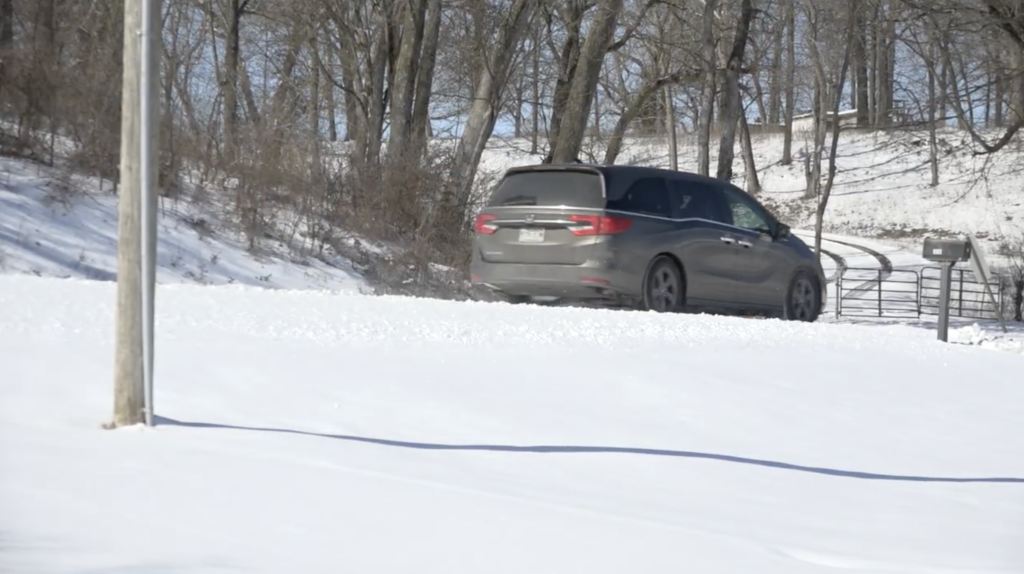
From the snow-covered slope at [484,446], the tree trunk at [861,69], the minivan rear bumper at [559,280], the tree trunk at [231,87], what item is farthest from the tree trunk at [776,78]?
the snow-covered slope at [484,446]

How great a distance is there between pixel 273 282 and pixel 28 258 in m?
3.57

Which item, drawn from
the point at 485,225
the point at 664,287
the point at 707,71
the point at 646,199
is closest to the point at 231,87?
the point at 707,71

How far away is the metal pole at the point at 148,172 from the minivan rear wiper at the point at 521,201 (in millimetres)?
7694

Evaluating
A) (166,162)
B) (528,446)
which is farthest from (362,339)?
(166,162)

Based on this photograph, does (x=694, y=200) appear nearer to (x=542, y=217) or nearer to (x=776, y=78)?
(x=542, y=217)

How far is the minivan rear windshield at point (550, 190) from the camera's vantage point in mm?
13500

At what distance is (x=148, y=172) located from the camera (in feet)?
20.9

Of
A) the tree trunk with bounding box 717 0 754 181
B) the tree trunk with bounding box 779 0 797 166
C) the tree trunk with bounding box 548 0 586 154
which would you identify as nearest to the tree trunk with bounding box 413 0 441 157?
the tree trunk with bounding box 548 0 586 154

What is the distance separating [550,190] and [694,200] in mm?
1828

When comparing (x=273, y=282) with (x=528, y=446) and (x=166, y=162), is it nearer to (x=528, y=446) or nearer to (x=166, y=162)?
(x=166, y=162)

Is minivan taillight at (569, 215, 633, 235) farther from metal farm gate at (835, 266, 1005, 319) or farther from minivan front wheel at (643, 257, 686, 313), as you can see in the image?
metal farm gate at (835, 266, 1005, 319)

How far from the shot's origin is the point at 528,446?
23.5 ft

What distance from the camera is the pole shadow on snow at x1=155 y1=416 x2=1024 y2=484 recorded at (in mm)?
6715

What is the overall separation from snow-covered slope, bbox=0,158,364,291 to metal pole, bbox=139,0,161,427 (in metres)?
8.95
